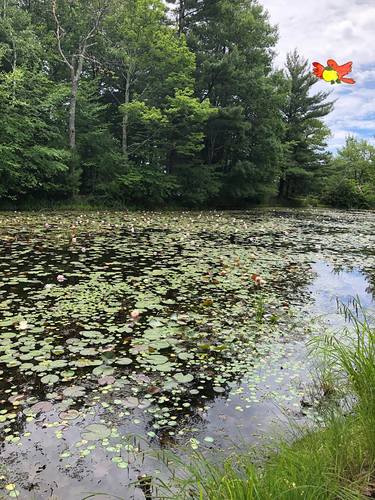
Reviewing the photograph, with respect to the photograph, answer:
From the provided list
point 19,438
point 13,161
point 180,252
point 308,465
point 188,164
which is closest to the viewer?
point 308,465

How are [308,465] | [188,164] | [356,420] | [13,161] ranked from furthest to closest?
[188,164] < [13,161] < [356,420] < [308,465]

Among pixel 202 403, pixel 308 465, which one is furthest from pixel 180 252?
pixel 308 465

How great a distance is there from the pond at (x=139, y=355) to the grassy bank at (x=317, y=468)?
45 cm

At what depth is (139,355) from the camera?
3.03 m

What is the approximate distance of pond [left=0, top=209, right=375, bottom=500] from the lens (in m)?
1.97

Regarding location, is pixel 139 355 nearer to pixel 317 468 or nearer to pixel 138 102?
pixel 317 468

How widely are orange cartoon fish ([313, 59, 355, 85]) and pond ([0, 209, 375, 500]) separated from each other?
238 centimetres

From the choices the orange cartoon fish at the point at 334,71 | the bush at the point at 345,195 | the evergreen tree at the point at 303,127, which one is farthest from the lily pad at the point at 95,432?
the bush at the point at 345,195

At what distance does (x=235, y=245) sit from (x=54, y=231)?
4.19 meters

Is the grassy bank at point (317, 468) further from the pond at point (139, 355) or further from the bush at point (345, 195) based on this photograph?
the bush at point (345, 195)

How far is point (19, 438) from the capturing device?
2037 millimetres

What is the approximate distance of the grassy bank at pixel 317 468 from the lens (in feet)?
4.01

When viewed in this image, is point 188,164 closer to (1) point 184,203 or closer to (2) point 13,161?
(1) point 184,203

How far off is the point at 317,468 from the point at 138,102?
15986 mm
